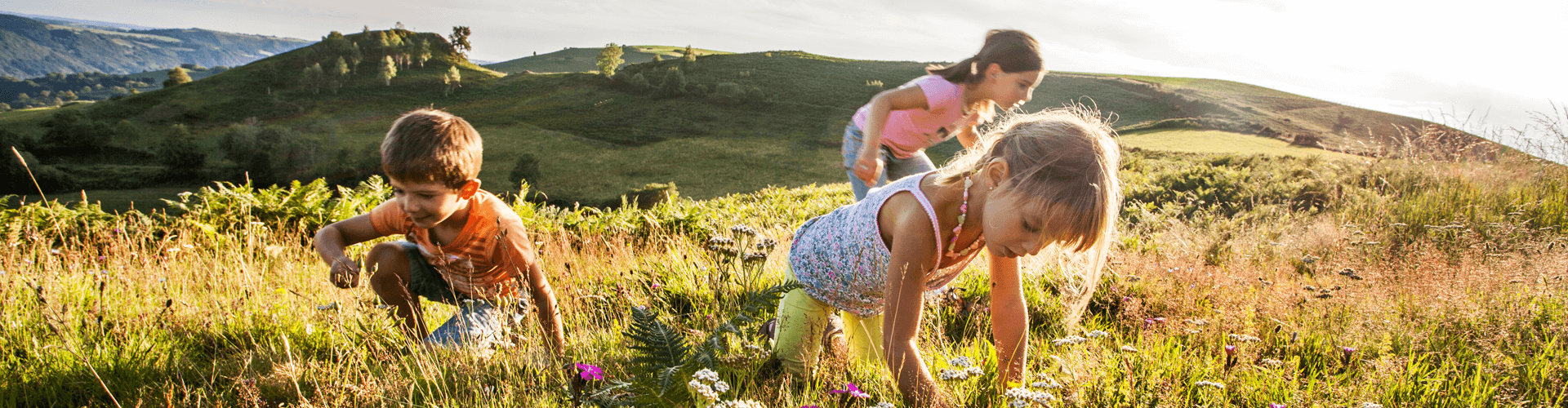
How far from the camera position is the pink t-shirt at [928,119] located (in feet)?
13.5

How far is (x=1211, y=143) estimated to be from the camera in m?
19.9

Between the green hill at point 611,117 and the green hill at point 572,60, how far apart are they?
22.4 meters

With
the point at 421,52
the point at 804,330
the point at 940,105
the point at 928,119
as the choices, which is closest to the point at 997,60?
the point at 940,105

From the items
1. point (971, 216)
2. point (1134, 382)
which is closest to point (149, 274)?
point (971, 216)

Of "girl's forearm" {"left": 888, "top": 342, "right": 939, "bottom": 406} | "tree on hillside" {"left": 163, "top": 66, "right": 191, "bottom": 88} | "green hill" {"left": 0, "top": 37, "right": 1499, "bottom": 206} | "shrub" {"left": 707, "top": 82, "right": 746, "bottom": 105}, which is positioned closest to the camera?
"girl's forearm" {"left": 888, "top": 342, "right": 939, "bottom": 406}

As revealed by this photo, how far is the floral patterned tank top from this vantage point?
2502 mm

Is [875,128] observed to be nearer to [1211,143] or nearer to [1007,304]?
[1007,304]

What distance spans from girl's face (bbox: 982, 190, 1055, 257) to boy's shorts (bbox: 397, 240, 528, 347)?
1708 millimetres

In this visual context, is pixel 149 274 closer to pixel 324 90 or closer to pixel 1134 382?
pixel 1134 382

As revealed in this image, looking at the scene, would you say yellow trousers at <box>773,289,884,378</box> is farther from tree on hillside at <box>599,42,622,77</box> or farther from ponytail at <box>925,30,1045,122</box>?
tree on hillside at <box>599,42,622,77</box>

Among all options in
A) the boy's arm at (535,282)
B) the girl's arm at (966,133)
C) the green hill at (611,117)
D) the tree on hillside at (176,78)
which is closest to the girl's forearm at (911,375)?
the boy's arm at (535,282)

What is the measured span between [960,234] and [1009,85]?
6.42 feet

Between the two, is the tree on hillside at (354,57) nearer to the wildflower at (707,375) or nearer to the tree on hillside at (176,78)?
the tree on hillside at (176,78)

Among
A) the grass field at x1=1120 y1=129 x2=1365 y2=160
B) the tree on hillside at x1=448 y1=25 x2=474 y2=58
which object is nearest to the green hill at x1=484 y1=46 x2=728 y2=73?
the tree on hillside at x1=448 y1=25 x2=474 y2=58
